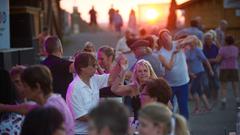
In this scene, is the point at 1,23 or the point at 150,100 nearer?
the point at 150,100

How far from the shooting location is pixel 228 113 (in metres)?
14.4

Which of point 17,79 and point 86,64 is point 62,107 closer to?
point 17,79

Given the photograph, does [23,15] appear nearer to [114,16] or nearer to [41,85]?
[41,85]

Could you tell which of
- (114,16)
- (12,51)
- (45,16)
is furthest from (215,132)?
(114,16)

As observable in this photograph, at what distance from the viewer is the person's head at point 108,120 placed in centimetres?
399

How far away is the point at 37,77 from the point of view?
17.6 feet

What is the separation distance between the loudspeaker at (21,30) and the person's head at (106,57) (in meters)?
7.58

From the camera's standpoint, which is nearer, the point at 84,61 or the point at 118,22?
the point at 84,61

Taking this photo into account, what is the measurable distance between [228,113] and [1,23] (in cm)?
576

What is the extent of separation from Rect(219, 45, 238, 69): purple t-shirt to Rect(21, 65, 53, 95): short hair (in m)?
10.2

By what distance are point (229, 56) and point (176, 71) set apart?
4.06 m

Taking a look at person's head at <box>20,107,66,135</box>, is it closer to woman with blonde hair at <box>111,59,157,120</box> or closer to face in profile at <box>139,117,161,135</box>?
face in profile at <box>139,117,161,135</box>

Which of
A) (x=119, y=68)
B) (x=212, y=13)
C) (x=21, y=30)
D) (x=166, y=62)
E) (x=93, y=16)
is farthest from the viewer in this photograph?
(x=93, y=16)

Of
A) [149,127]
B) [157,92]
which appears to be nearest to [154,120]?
[149,127]
